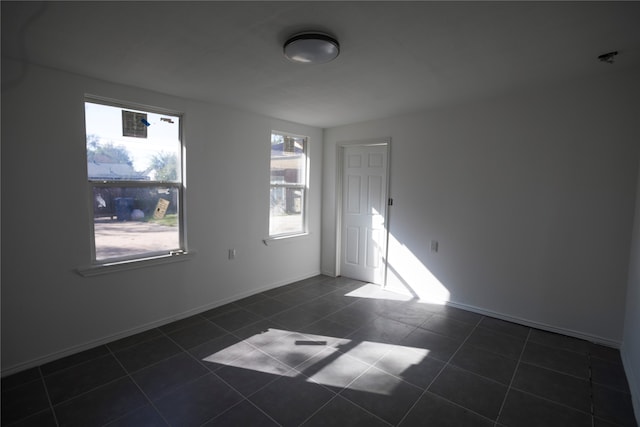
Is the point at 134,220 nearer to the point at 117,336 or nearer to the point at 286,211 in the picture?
the point at 117,336

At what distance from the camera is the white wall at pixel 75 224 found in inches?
94.7

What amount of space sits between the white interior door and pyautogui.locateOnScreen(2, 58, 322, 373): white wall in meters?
1.58

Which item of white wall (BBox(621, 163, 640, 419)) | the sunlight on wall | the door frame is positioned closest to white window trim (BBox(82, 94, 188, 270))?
the door frame

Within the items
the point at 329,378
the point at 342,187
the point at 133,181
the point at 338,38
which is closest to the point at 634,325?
the point at 329,378

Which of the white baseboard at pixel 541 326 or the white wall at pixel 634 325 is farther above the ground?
the white wall at pixel 634 325

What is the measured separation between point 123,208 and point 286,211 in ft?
7.05

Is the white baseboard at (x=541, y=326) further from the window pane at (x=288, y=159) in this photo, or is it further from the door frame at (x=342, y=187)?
the window pane at (x=288, y=159)

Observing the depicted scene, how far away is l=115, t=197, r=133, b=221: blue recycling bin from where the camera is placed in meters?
2.97

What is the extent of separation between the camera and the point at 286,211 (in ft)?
15.3

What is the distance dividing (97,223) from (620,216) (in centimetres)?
459

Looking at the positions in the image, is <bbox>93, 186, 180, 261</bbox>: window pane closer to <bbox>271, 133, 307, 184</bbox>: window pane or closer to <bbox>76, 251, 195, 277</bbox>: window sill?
<bbox>76, 251, 195, 277</bbox>: window sill

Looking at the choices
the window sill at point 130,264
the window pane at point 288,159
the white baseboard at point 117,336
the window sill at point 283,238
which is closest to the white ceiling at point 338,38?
the window pane at point 288,159

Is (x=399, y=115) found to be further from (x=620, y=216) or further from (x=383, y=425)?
(x=383, y=425)

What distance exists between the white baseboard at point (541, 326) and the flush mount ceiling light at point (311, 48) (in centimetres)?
309
